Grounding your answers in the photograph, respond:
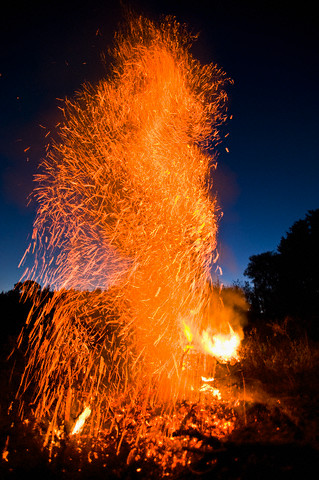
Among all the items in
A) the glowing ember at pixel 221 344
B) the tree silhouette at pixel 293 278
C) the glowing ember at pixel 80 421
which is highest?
the tree silhouette at pixel 293 278

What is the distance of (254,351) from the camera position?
10.0m

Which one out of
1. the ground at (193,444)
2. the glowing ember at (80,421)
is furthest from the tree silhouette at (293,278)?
the glowing ember at (80,421)

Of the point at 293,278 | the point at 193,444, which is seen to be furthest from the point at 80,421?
the point at 293,278

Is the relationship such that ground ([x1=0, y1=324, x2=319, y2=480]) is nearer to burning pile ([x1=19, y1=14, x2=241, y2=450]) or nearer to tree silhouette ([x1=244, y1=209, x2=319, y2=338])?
burning pile ([x1=19, y1=14, x2=241, y2=450])

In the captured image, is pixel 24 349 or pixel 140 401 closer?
pixel 140 401

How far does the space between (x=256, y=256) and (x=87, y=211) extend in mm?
26802

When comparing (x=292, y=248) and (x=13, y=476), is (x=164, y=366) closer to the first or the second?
(x=13, y=476)

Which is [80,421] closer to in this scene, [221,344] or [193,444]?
[193,444]

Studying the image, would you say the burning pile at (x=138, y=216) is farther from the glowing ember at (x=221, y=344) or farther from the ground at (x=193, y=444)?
the glowing ember at (x=221, y=344)

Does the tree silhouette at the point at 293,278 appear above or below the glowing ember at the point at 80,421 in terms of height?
above

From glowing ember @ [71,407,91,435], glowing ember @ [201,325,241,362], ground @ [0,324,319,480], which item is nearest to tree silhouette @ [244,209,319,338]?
glowing ember @ [201,325,241,362]

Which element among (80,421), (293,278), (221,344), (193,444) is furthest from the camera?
(293,278)

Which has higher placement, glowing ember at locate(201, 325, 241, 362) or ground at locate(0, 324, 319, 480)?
glowing ember at locate(201, 325, 241, 362)

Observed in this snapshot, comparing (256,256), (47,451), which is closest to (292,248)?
(256,256)
